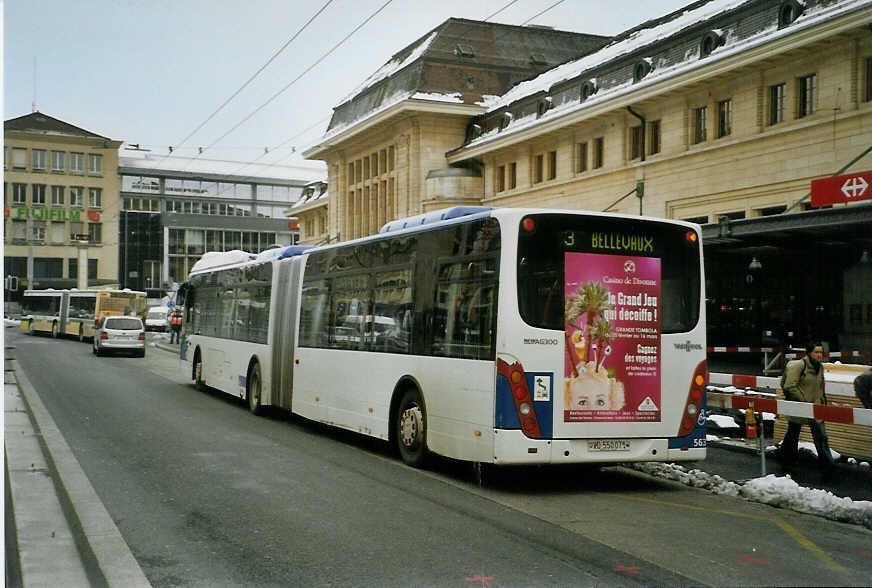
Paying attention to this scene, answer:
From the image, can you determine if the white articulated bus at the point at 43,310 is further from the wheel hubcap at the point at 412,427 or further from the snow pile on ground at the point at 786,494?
the snow pile on ground at the point at 786,494

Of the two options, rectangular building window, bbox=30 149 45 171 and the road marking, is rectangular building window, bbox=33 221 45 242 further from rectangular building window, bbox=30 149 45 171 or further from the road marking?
the road marking

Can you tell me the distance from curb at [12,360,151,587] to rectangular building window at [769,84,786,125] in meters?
23.4

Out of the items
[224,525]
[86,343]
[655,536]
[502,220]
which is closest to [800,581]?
[655,536]

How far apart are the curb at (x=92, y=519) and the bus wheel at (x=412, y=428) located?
140 inches

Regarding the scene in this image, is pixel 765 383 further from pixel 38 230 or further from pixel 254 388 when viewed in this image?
pixel 38 230

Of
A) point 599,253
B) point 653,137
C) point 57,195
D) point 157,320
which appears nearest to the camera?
point 599,253

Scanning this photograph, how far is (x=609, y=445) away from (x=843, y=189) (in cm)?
1505

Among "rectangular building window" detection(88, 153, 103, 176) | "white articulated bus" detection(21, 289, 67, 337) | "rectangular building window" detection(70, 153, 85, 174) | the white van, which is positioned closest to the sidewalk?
"rectangular building window" detection(70, 153, 85, 174)

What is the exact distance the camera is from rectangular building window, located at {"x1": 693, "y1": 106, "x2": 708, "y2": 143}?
1316 inches

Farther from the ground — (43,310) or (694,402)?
(43,310)

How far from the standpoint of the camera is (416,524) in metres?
8.05

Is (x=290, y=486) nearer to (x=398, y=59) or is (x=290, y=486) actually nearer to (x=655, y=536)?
(x=655, y=536)

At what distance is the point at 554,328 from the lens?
9867 millimetres

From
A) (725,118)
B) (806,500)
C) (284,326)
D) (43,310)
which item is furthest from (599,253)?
(43,310)
